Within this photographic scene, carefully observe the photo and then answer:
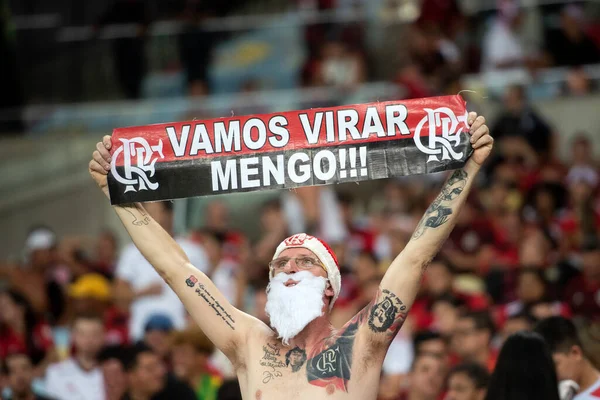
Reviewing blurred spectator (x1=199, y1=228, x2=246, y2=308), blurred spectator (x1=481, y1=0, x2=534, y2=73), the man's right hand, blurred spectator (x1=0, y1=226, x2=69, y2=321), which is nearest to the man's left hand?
the man's right hand

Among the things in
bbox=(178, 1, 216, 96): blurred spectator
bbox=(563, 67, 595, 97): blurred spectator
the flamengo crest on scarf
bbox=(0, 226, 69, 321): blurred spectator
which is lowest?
the flamengo crest on scarf

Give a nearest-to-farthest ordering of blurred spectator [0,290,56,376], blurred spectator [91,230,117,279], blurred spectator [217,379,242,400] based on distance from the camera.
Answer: blurred spectator [217,379,242,400] < blurred spectator [0,290,56,376] < blurred spectator [91,230,117,279]

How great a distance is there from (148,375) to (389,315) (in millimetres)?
3422

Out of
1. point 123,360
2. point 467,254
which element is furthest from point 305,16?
point 123,360

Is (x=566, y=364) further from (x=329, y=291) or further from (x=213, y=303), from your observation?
(x=213, y=303)

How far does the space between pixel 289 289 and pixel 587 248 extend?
17.3ft

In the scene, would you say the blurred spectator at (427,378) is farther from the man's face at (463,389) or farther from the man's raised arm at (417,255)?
the man's raised arm at (417,255)

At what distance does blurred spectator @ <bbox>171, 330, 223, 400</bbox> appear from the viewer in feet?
30.0

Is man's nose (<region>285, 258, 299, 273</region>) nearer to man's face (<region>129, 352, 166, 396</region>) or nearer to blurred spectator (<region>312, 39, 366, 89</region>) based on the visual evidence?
man's face (<region>129, 352, 166, 396</region>)

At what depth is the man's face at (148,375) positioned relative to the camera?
8391 mm

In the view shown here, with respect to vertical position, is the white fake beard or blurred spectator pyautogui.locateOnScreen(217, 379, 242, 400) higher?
blurred spectator pyautogui.locateOnScreen(217, 379, 242, 400)

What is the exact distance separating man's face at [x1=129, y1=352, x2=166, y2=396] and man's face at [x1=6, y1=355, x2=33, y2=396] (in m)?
1.03

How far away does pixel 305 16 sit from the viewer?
1509 cm

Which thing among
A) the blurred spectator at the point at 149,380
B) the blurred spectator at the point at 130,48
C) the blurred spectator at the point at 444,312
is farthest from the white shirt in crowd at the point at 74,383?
the blurred spectator at the point at 130,48
